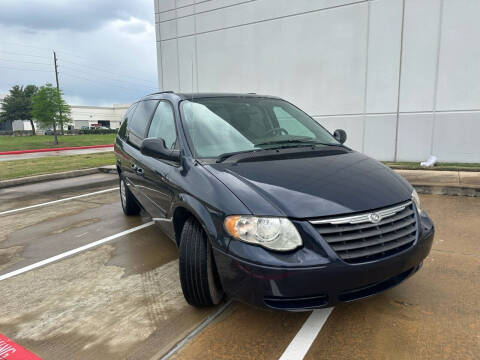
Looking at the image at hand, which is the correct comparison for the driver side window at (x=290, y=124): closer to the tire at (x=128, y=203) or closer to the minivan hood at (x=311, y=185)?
the minivan hood at (x=311, y=185)

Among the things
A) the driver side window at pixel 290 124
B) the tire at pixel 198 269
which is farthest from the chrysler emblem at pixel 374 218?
the driver side window at pixel 290 124

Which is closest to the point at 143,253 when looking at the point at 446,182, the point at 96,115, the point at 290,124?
the point at 290,124

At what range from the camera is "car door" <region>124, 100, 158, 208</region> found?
398cm

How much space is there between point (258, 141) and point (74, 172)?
8998mm

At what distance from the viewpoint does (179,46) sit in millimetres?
13953

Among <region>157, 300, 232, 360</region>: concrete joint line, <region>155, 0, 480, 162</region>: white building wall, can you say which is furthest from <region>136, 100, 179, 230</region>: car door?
<region>155, 0, 480, 162</region>: white building wall

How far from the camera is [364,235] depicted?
Result: 2053mm

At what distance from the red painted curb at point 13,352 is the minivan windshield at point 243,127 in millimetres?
1779

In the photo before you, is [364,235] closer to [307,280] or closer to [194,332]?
[307,280]

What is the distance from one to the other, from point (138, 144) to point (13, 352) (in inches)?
97.2

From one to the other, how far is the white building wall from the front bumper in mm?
8249

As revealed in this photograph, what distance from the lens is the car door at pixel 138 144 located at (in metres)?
3.98

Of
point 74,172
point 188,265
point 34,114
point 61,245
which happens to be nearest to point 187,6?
point 74,172

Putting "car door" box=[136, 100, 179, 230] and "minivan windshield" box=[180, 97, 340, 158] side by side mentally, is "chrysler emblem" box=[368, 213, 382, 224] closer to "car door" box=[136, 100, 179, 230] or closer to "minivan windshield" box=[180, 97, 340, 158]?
"minivan windshield" box=[180, 97, 340, 158]
